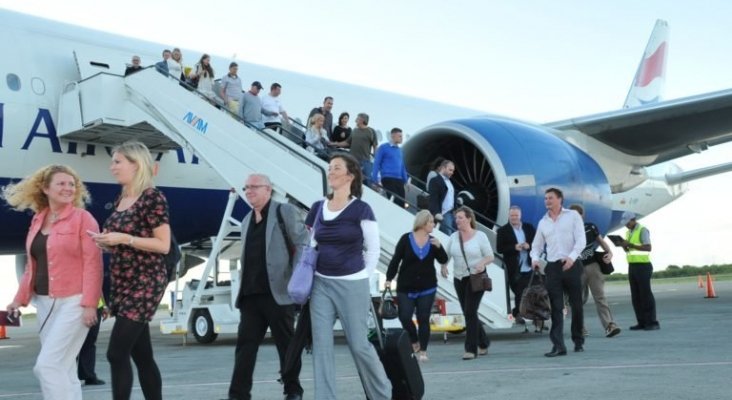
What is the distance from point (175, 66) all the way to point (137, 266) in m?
6.75

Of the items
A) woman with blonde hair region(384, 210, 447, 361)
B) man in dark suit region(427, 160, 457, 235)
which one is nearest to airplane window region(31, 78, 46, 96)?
man in dark suit region(427, 160, 457, 235)

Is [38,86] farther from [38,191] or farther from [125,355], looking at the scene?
[125,355]

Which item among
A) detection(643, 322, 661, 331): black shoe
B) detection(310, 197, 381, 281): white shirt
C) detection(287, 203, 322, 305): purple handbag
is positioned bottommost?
detection(643, 322, 661, 331): black shoe

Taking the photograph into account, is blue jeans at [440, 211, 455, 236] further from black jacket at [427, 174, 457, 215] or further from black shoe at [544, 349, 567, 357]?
black shoe at [544, 349, 567, 357]

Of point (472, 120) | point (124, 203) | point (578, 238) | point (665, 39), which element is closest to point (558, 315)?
point (578, 238)

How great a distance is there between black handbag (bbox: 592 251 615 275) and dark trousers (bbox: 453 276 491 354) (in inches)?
87.2

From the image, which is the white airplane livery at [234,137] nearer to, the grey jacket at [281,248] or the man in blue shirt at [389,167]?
the man in blue shirt at [389,167]

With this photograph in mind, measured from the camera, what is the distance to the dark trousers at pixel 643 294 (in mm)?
9469

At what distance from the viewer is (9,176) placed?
9086 mm

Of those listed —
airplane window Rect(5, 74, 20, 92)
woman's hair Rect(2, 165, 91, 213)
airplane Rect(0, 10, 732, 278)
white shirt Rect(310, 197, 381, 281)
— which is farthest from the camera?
airplane Rect(0, 10, 732, 278)

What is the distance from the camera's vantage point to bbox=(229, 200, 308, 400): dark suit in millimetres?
4785

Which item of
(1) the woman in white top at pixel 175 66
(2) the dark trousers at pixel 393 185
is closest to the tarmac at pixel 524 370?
(2) the dark trousers at pixel 393 185

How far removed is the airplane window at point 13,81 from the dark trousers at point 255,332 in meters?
5.43

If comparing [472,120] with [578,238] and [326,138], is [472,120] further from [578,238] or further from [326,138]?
[578,238]
